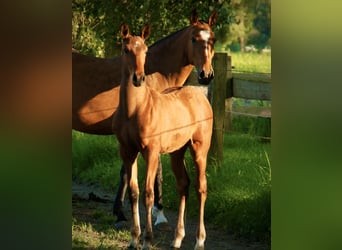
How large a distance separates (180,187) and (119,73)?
878mm

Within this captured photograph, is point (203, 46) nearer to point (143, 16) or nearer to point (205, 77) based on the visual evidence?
point (205, 77)

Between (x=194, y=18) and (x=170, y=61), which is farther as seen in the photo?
(x=170, y=61)

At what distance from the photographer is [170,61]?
4336mm

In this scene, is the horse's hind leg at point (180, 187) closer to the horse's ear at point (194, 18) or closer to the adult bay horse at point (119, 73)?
the adult bay horse at point (119, 73)

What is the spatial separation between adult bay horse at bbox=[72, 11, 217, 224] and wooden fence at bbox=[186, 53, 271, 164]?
0.29m

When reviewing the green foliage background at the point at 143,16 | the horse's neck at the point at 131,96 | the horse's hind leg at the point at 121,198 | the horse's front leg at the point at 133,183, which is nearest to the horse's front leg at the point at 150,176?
the horse's front leg at the point at 133,183

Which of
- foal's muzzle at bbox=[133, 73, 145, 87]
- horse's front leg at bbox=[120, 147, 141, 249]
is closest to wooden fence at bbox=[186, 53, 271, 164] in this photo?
horse's front leg at bbox=[120, 147, 141, 249]

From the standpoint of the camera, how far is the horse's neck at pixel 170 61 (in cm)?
421

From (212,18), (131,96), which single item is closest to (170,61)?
(212,18)

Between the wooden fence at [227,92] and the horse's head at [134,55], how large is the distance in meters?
0.84

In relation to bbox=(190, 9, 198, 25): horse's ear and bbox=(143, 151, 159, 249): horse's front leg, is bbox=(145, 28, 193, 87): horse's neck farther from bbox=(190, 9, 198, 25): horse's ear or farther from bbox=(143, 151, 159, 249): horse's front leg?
bbox=(143, 151, 159, 249): horse's front leg
